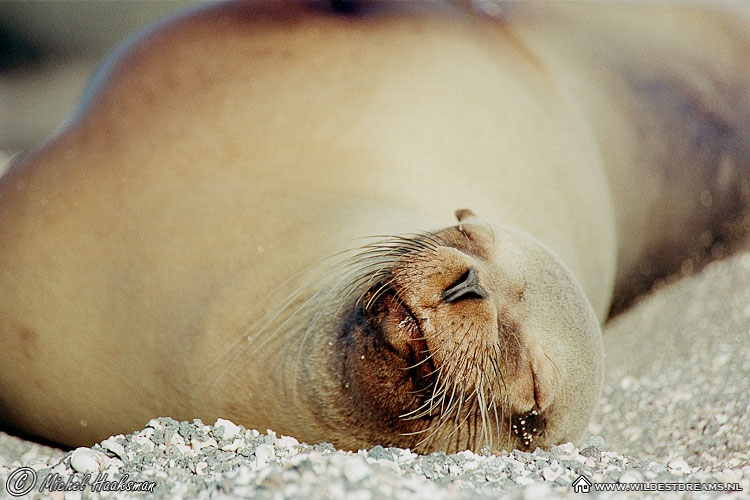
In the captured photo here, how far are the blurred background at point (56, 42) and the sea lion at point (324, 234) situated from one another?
2.52 m

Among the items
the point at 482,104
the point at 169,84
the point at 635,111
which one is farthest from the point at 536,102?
the point at 169,84

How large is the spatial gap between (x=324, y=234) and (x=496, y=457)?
821 mm

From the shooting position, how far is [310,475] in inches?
69.9

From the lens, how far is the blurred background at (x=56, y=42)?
543 centimetres

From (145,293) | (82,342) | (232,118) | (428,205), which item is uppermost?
(232,118)

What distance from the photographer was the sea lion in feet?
7.17

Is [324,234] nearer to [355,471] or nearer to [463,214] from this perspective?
[463,214]

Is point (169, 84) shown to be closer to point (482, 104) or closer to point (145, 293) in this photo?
point (145, 293)

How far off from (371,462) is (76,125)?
1.73 m

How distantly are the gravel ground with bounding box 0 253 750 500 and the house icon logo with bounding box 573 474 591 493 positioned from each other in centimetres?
2

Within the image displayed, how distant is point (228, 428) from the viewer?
225cm

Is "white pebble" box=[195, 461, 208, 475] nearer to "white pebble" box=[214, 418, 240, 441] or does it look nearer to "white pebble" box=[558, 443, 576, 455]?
"white pebble" box=[214, 418, 240, 441]

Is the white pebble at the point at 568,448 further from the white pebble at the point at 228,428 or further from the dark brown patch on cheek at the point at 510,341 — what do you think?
the white pebble at the point at 228,428

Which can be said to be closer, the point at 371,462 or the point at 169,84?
the point at 371,462
